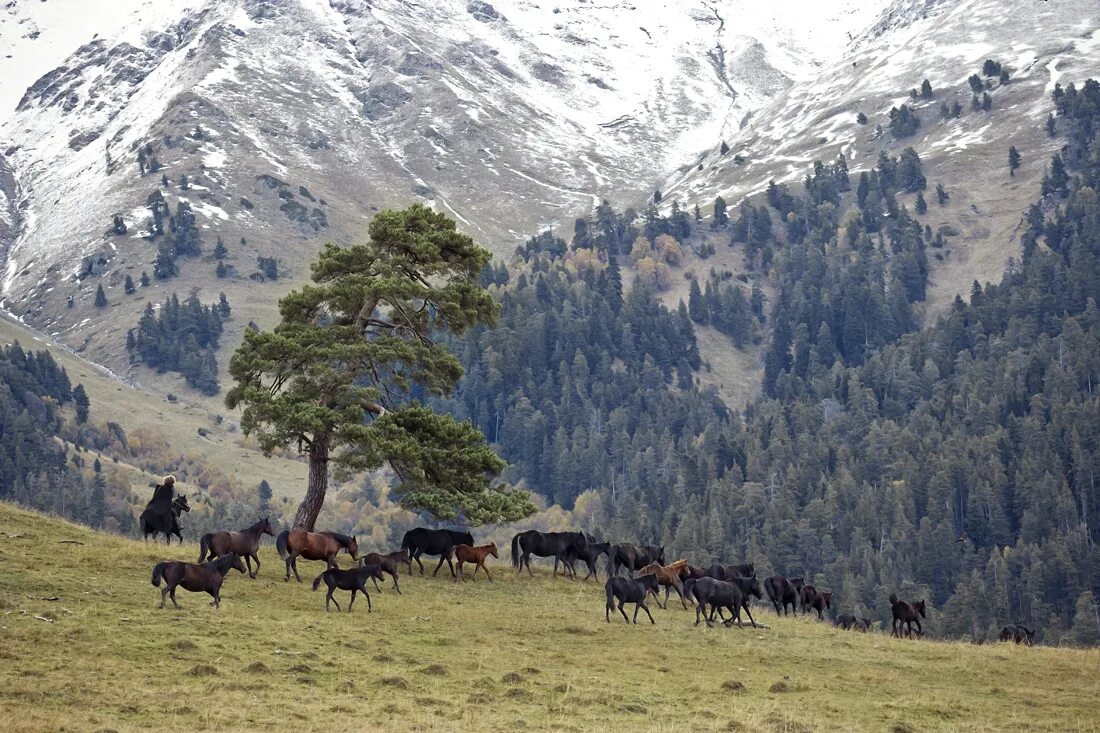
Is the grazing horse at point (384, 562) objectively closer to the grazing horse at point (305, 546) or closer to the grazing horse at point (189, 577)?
the grazing horse at point (305, 546)

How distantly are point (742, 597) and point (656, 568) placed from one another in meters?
5.00

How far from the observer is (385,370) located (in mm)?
48969

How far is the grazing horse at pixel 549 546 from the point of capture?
47875 millimetres

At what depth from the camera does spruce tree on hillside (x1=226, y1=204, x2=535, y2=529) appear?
44.9 m

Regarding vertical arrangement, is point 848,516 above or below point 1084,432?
below

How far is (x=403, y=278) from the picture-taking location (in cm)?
4828

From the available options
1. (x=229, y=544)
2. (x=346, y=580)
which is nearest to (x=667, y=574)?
(x=346, y=580)

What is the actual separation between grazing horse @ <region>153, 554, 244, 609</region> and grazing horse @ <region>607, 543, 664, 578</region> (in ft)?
62.3

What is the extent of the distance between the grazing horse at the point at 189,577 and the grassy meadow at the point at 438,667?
550 millimetres

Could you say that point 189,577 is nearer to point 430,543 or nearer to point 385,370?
point 430,543

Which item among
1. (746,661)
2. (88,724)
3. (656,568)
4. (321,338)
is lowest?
(88,724)

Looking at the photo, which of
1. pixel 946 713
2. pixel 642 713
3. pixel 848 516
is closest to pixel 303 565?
pixel 642 713

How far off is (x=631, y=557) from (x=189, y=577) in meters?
20.9

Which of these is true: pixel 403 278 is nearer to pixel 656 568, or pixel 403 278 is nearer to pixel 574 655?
pixel 656 568
